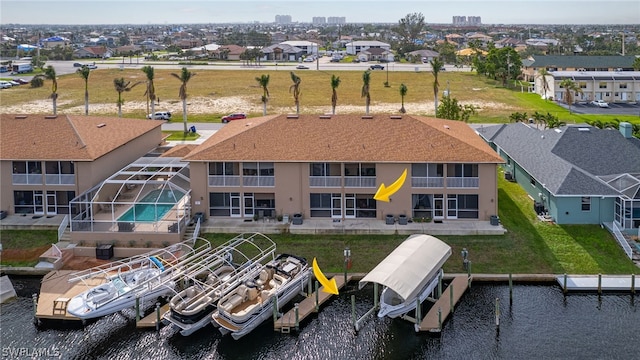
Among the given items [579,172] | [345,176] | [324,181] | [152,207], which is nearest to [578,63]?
[579,172]

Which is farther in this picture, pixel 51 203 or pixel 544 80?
pixel 544 80

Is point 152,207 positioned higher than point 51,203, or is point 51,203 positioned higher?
point 152,207

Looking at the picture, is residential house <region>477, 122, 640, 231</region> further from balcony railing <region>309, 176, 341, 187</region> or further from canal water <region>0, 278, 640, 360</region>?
balcony railing <region>309, 176, 341, 187</region>

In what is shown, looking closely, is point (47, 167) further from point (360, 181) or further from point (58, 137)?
point (360, 181)

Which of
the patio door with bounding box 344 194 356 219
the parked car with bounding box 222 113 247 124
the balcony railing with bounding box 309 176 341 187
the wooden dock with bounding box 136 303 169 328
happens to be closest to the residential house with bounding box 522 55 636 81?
the parked car with bounding box 222 113 247 124

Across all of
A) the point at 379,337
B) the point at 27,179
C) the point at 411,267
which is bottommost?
the point at 379,337
